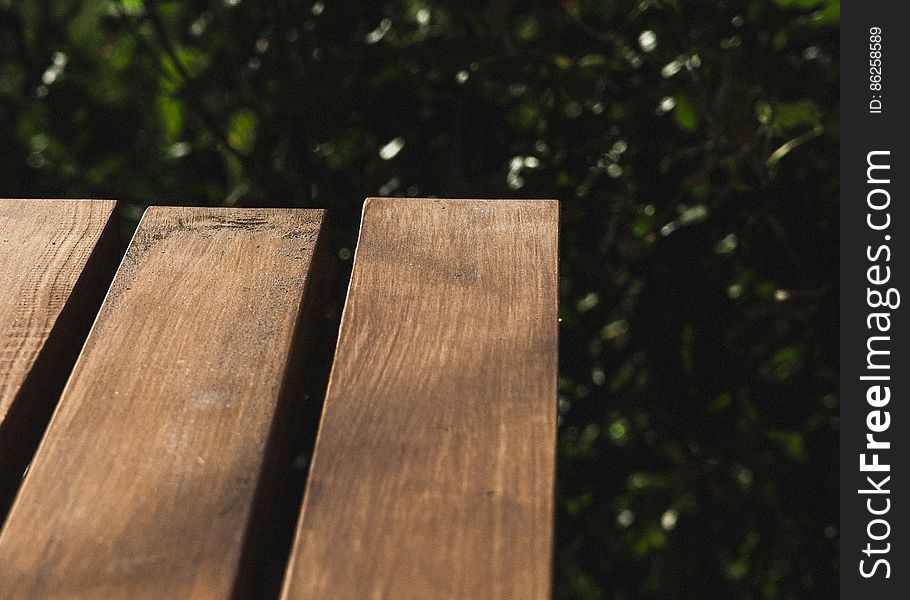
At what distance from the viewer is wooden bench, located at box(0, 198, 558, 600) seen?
1.81ft

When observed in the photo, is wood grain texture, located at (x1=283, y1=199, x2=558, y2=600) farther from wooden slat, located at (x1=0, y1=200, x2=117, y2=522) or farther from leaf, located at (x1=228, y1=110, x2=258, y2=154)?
leaf, located at (x1=228, y1=110, x2=258, y2=154)

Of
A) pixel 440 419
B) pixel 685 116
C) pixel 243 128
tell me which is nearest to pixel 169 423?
pixel 440 419

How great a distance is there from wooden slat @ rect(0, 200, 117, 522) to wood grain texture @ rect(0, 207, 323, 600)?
4cm

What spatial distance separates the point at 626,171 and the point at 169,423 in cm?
95

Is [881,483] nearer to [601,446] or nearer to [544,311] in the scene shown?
[601,446]

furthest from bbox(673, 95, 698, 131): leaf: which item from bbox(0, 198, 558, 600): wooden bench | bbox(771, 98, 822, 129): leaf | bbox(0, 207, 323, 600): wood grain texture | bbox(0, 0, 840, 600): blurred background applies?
bbox(0, 207, 323, 600): wood grain texture

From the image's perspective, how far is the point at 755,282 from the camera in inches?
58.1

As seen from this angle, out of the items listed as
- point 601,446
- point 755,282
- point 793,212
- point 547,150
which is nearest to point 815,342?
point 755,282

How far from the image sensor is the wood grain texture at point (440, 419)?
542 millimetres

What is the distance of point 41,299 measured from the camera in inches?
28.8

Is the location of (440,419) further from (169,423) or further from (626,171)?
(626,171)

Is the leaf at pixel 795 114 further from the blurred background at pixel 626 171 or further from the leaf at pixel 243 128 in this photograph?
the leaf at pixel 243 128

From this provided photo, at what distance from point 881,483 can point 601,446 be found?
1.54 feet

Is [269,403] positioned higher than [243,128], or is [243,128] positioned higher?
[243,128]
